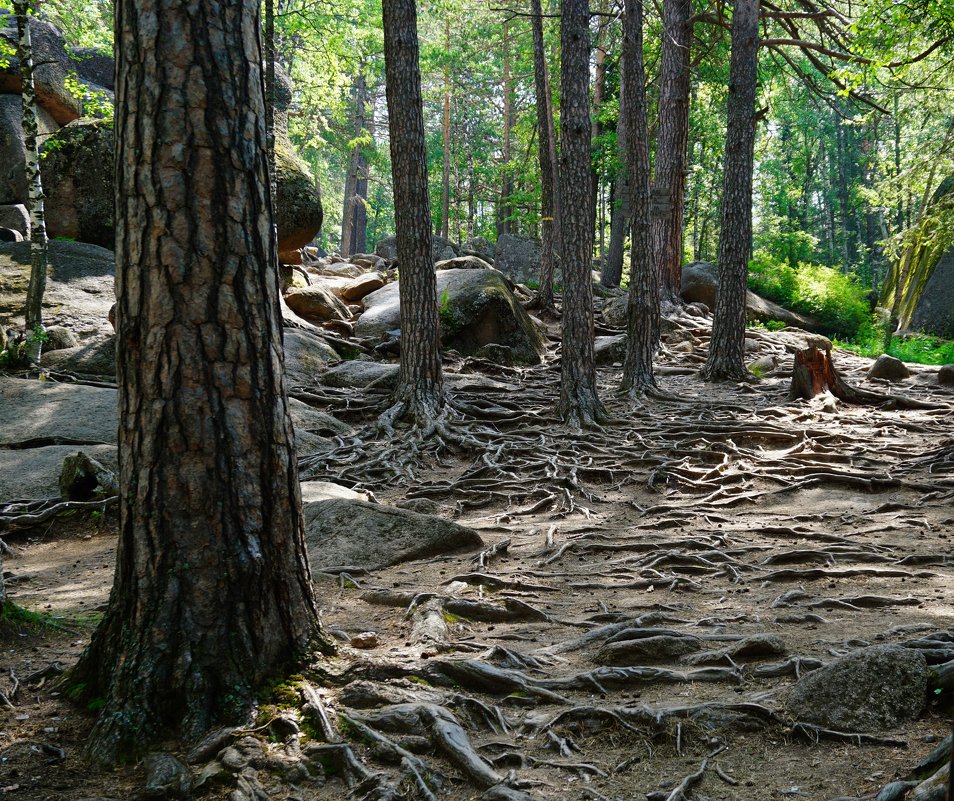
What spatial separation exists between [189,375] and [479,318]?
39.0ft

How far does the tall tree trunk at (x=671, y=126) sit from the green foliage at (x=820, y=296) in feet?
20.0

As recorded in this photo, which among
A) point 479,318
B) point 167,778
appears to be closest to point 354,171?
point 479,318

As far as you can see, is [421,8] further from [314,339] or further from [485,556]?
[485,556]

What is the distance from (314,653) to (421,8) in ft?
122

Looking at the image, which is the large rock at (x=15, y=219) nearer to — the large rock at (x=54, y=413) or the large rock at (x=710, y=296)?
the large rock at (x=54, y=413)

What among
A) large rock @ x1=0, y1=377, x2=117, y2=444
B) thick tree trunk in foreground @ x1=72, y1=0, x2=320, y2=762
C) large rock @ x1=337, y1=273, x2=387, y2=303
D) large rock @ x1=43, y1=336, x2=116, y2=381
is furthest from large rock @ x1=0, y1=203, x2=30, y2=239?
thick tree trunk in foreground @ x1=72, y1=0, x2=320, y2=762

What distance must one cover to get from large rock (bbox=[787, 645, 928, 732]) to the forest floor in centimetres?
7

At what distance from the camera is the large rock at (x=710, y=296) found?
66.2 ft

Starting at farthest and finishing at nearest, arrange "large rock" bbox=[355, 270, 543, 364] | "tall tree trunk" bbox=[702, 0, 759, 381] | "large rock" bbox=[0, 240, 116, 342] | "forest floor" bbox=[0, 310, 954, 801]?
"large rock" bbox=[355, 270, 543, 364], "tall tree trunk" bbox=[702, 0, 759, 381], "large rock" bbox=[0, 240, 116, 342], "forest floor" bbox=[0, 310, 954, 801]

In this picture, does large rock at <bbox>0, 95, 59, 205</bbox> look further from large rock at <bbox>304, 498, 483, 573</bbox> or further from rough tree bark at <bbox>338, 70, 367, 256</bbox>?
rough tree bark at <bbox>338, 70, 367, 256</bbox>

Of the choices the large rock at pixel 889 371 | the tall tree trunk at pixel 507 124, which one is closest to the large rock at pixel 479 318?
the large rock at pixel 889 371

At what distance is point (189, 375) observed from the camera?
3.04m

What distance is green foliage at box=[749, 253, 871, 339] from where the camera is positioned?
21484 millimetres

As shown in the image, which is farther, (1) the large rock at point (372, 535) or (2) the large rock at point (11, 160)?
(2) the large rock at point (11, 160)
